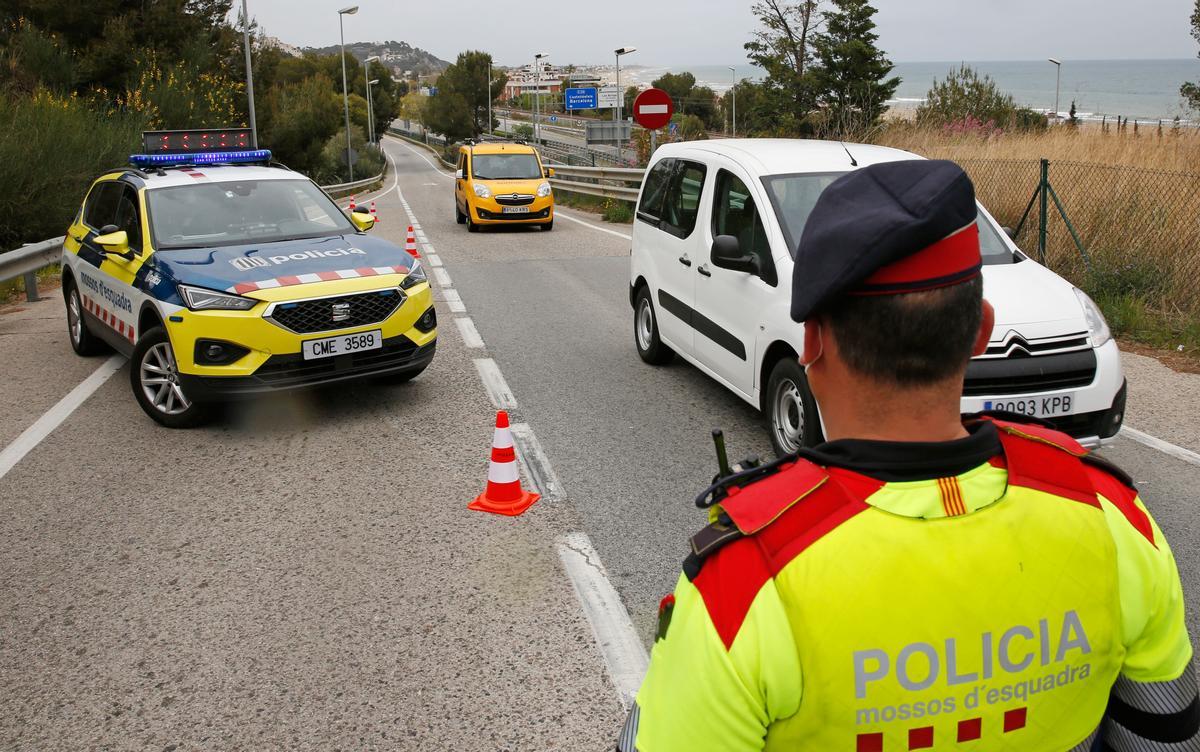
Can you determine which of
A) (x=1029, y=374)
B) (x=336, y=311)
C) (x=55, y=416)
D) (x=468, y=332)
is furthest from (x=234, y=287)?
(x=1029, y=374)

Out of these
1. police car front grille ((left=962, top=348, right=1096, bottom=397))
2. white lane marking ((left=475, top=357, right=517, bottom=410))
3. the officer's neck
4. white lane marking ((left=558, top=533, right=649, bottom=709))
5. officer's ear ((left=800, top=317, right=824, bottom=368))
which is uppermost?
officer's ear ((left=800, top=317, right=824, bottom=368))

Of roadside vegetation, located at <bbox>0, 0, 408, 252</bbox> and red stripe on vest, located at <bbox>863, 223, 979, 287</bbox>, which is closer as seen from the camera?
red stripe on vest, located at <bbox>863, 223, 979, 287</bbox>

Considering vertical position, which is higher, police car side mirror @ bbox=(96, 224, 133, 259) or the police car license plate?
police car side mirror @ bbox=(96, 224, 133, 259)

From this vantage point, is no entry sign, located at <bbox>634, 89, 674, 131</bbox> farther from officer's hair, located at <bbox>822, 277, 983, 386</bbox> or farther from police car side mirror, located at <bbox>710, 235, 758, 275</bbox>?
officer's hair, located at <bbox>822, 277, 983, 386</bbox>

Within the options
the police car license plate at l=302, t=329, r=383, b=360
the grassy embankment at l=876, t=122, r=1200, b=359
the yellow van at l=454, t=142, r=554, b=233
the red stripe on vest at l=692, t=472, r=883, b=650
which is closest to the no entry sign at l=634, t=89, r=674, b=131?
the yellow van at l=454, t=142, r=554, b=233

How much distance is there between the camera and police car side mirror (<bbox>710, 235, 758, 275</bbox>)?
6.14 m

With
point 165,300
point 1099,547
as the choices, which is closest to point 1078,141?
point 165,300

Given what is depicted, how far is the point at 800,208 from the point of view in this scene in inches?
251

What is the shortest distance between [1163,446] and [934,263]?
5800 mm

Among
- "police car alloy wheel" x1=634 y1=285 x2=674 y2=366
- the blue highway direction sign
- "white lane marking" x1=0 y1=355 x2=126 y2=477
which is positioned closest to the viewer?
"white lane marking" x1=0 y1=355 x2=126 y2=477

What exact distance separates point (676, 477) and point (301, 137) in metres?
46.8

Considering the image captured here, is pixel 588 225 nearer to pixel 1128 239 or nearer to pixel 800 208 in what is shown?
pixel 1128 239

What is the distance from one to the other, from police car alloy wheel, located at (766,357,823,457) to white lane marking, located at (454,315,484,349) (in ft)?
13.7

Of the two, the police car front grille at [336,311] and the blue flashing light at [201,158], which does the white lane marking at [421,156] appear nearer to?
the blue flashing light at [201,158]
